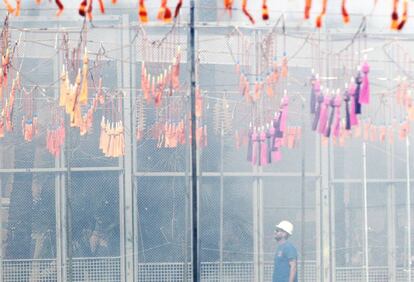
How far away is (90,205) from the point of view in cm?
1356

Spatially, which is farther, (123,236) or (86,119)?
(123,236)

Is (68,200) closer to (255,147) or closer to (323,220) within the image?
(255,147)

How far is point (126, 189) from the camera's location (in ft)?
44.4

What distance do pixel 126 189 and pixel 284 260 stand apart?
2932 millimetres

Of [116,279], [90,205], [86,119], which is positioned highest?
[86,119]

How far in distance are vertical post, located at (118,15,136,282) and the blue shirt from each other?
107 inches

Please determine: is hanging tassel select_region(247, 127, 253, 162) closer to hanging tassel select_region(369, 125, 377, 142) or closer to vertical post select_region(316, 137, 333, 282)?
vertical post select_region(316, 137, 333, 282)

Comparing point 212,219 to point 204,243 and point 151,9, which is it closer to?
point 204,243

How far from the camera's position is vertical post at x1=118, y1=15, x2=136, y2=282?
1350 cm

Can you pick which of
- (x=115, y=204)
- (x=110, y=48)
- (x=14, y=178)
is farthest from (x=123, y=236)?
(x=110, y=48)

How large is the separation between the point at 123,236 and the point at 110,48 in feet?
8.13

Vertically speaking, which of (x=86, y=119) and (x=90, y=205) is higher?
(x=86, y=119)

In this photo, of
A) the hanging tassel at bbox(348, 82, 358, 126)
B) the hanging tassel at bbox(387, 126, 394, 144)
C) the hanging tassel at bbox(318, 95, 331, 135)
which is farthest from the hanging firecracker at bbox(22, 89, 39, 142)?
the hanging tassel at bbox(387, 126, 394, 144)

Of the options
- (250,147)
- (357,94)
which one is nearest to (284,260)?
(250,147)
